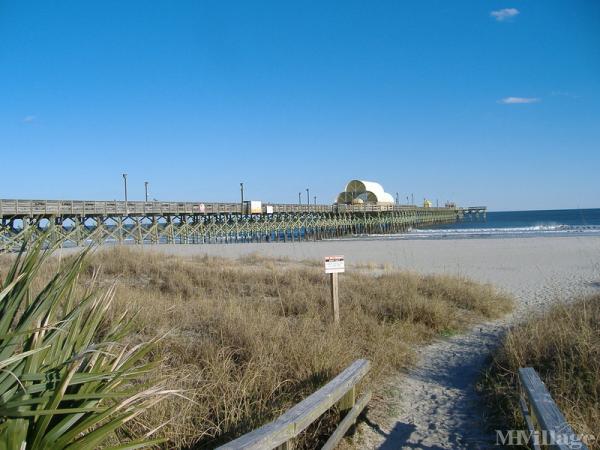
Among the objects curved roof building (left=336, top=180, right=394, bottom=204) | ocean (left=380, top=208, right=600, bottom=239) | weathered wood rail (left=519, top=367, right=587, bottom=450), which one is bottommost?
ocean (left=380, top=208, right=600, bottom=239)

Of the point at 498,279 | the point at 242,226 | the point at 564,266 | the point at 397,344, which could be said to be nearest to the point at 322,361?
the point at 397,344

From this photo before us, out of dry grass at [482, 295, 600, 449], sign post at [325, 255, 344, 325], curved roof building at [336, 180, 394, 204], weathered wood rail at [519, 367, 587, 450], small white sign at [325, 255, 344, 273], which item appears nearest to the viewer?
weathered wood rail at [519, 367, 587, 450]

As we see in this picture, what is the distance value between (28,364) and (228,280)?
8.46 meters

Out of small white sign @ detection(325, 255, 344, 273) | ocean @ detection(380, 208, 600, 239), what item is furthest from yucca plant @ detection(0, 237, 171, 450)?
ocean @ detection(380, 208, 600, 239)

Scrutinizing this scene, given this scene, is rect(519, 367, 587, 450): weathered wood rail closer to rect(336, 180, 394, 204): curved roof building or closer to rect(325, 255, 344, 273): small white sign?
rect(325, 255, 344, 273): small white sign

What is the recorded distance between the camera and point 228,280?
1041 cm

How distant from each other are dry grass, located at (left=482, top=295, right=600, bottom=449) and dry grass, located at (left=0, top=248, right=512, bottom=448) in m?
1.11

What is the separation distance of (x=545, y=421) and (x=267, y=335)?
2932 millimetres

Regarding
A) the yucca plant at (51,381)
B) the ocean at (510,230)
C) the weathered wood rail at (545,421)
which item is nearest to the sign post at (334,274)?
the weathered wood rail at (545,421)

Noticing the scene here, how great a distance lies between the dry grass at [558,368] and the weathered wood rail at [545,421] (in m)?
0.41

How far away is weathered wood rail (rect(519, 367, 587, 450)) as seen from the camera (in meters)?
Result: 2.21

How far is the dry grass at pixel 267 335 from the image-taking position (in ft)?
11.4

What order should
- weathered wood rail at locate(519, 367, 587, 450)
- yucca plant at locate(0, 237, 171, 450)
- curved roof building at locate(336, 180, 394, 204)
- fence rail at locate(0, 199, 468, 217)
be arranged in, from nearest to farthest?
yucca plant at locate(0, 237, 171, 450) < weathered wood rail at locate(519, 367, 587, 450) < fence rail at locate(0, 199, 468, 217) < curved roof building at locate(336, 180, 394, 204)

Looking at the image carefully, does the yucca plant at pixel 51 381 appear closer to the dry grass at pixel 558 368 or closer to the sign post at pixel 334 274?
the dry grass at pixel 558 368
